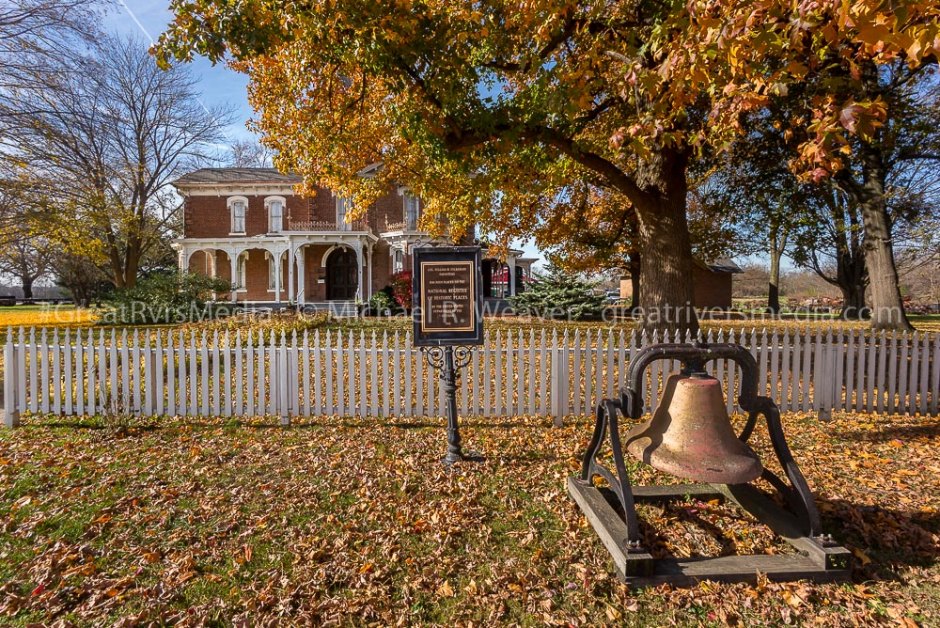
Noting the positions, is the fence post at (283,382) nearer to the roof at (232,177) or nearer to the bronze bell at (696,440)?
the bronze bell at (696,440)

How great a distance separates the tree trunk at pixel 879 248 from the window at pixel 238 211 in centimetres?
2821

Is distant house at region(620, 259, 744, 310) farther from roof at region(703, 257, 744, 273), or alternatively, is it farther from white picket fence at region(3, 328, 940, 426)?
white picket fence at region(3, 328, 940, 426)

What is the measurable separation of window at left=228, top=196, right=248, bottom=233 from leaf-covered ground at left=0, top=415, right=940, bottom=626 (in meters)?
23.3

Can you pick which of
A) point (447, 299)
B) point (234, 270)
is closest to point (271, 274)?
point (234, 270)

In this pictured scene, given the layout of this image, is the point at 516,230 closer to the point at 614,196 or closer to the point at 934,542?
the point at 614,196

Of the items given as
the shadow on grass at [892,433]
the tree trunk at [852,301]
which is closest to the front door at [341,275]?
the shadow on grass at [892,433]

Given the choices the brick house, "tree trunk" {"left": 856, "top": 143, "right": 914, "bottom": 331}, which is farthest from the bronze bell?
the brick house

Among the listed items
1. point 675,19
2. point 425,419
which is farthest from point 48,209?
point 675,19

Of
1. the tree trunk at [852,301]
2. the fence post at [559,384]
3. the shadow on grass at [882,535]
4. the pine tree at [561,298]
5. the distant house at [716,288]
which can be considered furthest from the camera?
the distant house at [716,288]

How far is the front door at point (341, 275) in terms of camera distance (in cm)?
2667

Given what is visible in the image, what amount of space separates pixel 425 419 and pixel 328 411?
1.33 meters

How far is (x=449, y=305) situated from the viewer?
4895 millimetres

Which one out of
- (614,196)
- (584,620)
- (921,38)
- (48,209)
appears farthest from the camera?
(614,196)

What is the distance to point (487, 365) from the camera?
6.08m
